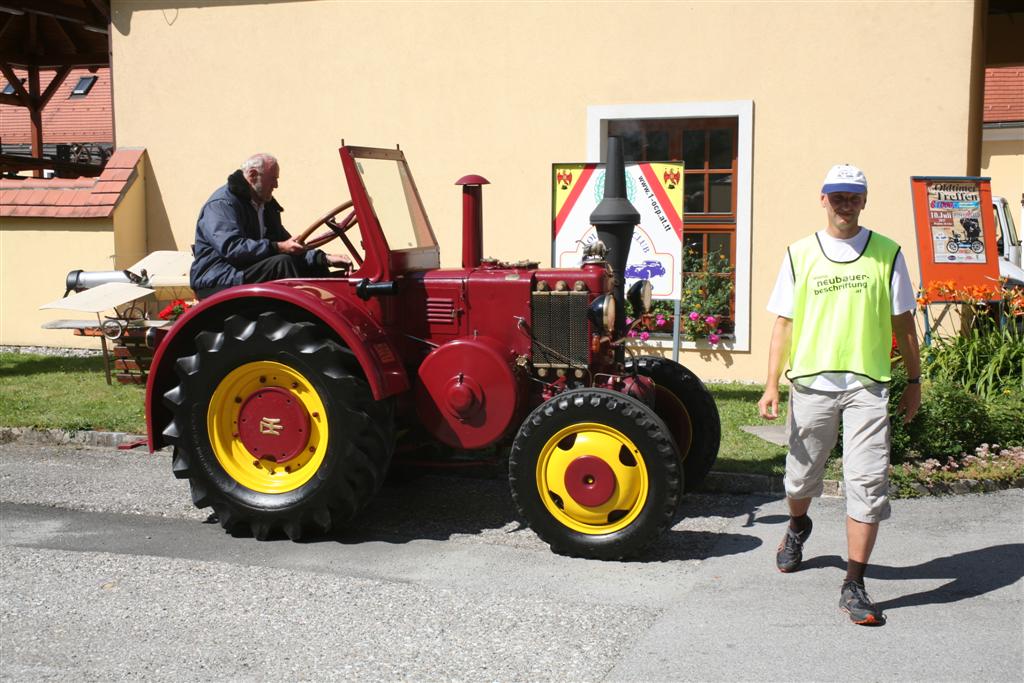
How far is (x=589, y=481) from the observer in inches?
205

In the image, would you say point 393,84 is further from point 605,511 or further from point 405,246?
point 605,511

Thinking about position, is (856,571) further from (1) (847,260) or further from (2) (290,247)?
(2) (290,247)

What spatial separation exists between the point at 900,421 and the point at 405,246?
3.12 m

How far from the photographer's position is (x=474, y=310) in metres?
5.84

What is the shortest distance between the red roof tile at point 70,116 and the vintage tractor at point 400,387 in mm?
23815

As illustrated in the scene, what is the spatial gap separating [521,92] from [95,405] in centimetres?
474

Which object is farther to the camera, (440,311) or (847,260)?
(440,311)

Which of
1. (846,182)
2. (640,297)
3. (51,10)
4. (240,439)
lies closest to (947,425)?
(640,297)

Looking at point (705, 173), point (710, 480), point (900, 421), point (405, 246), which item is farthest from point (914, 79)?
point (405, 246)

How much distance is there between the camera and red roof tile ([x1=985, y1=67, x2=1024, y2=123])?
76.0ft

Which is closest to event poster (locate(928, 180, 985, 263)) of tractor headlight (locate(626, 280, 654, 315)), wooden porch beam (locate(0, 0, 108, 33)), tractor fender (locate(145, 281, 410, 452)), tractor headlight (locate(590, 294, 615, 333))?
tractor headlight (locate(626, 280, 654, 315))

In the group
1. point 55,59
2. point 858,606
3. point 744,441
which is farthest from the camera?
point 55,59

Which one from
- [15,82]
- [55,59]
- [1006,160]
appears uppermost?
[55,59]

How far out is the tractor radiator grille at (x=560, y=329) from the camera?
5691 mm
